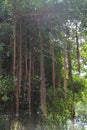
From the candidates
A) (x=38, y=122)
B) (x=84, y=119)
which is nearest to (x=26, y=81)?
(x=38, y=122)

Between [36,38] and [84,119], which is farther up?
[36,38]

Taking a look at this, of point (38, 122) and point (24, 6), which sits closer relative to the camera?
point (24, 6)

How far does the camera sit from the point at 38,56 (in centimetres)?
899

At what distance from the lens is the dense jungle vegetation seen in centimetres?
753

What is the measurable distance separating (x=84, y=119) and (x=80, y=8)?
7187mm

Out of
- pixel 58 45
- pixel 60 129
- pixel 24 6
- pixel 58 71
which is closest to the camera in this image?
pixel 24 6

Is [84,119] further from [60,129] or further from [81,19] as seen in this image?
[81,19]

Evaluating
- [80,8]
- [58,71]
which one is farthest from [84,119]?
[80,8]

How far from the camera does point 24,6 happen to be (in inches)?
289

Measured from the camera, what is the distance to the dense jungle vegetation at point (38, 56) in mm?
7531

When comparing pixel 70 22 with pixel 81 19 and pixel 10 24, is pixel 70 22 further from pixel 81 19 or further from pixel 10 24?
pixel 10 24

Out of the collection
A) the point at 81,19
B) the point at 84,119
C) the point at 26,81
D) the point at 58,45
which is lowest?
the point at 84,119

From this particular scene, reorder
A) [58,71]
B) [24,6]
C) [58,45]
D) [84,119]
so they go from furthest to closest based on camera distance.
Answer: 1. [84,119]
2. [58,71]
3. [58,45]
4. [24,6]

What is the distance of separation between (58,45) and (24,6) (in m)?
1.84
